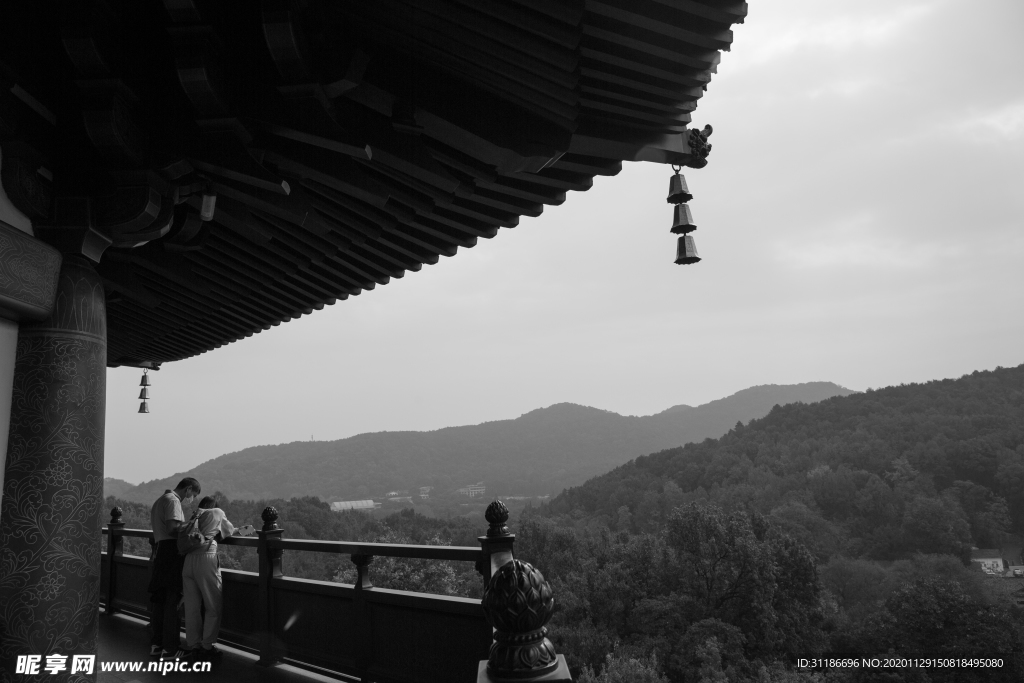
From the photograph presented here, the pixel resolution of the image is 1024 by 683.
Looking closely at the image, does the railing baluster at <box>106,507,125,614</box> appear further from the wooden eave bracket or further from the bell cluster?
the wooden eave bracket

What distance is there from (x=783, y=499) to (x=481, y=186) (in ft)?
167

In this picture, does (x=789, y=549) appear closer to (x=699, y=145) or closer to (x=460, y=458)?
(x=699, y=145)

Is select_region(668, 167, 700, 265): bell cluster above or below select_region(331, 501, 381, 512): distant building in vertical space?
above

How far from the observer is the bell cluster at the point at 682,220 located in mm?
2773

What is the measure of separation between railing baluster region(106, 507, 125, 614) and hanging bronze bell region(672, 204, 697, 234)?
5812 millimetres

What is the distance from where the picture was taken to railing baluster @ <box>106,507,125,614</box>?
5.83 metres

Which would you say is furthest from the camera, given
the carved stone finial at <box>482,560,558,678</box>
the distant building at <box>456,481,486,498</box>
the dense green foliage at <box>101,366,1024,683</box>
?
the distant building at <box>456,481,486,498</box>

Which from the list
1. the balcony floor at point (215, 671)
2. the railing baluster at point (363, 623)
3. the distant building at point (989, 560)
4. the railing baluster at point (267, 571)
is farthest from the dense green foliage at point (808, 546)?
the railing baluster at point (363, 623)

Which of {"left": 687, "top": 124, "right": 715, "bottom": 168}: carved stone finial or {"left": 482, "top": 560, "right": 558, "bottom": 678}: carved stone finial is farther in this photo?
{"left": 687, "top": 124, "right": 715, "bottom": 168}: carved stone finial

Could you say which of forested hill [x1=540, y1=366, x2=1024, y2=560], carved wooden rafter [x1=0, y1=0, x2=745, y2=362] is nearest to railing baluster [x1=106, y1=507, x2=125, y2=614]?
carved wooden rafter [x1=0, y1=0, x2=745, y2=362]

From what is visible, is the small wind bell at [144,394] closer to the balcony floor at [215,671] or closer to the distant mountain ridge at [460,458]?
the balcony floor at [215,671]

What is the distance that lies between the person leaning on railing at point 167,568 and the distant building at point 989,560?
156 feet

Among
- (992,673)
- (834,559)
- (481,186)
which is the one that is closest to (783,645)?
(992,673)

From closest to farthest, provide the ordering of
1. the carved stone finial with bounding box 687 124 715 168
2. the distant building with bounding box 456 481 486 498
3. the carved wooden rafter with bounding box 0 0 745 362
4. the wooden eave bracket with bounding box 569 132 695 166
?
the carved wooden rafter with bounding box 0 0 745 362 → the wooden eave bracket with bounding box 569 132 695 166 → the carved stone finial with bounding box 687 124 715 168 → the distant building with bounding box 456 481 486 498
